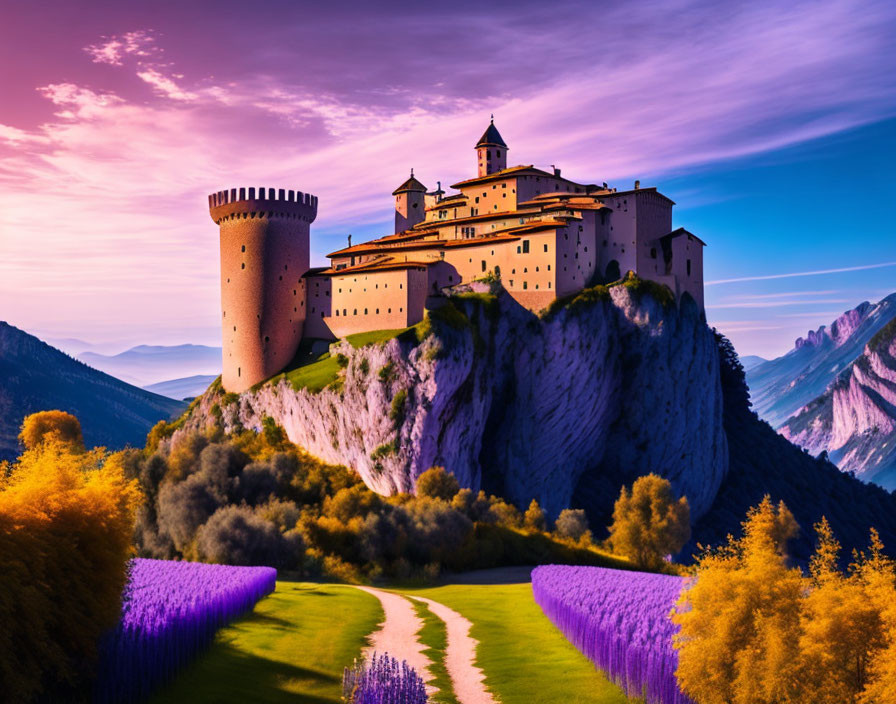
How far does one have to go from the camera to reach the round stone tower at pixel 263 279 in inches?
3905

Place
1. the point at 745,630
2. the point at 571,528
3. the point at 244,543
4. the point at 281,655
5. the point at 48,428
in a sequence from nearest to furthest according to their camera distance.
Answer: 1. the point at 745,630
2. the point at 281,655
3. the point at 244,543
4. the point at 571,528
5. the point at 48,428

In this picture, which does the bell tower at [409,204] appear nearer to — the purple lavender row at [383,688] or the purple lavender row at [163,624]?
the purple lavender row at [163,624]

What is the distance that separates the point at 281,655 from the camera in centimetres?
2944

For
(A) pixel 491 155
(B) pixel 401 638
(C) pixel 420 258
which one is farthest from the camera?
(A) pixel 491 155

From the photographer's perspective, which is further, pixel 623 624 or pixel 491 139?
pixel 491 139

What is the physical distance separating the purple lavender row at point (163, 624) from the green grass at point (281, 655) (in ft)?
1.76

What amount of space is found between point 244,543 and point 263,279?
50.6 m

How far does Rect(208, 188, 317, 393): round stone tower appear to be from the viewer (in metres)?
99.2

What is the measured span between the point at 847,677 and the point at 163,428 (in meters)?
98.4

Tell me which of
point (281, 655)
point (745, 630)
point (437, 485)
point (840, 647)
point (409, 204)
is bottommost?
point (281, 655)

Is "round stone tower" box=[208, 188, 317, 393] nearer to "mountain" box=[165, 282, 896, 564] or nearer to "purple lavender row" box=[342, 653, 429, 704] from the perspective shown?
"mountain" box=[165, 282, 896, 564]

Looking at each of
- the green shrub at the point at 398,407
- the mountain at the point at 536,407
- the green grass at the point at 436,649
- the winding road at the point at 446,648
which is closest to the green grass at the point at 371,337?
the mountain at the point at 536,407

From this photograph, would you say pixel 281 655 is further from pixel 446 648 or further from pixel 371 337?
pixel 371 337


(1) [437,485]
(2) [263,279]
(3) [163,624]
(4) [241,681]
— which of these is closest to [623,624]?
(4) [241,681]
